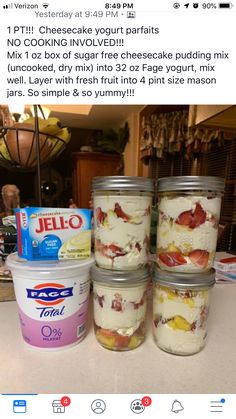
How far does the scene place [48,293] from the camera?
36cm

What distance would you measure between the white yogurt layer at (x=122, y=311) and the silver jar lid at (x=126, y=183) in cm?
16

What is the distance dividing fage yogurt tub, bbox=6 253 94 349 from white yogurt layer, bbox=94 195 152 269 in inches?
2.0

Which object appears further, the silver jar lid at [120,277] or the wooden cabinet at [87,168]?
the wooden cabinet at [87,168]

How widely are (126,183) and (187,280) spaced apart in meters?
0.17

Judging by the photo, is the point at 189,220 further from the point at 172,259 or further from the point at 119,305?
the point at 119,305

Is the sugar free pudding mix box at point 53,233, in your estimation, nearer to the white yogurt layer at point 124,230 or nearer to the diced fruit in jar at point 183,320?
the white yogurt layer at point 124,230

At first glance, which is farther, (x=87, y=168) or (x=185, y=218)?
(x=87, y=168)

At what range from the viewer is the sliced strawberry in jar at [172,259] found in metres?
0.36

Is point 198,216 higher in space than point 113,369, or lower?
higher
